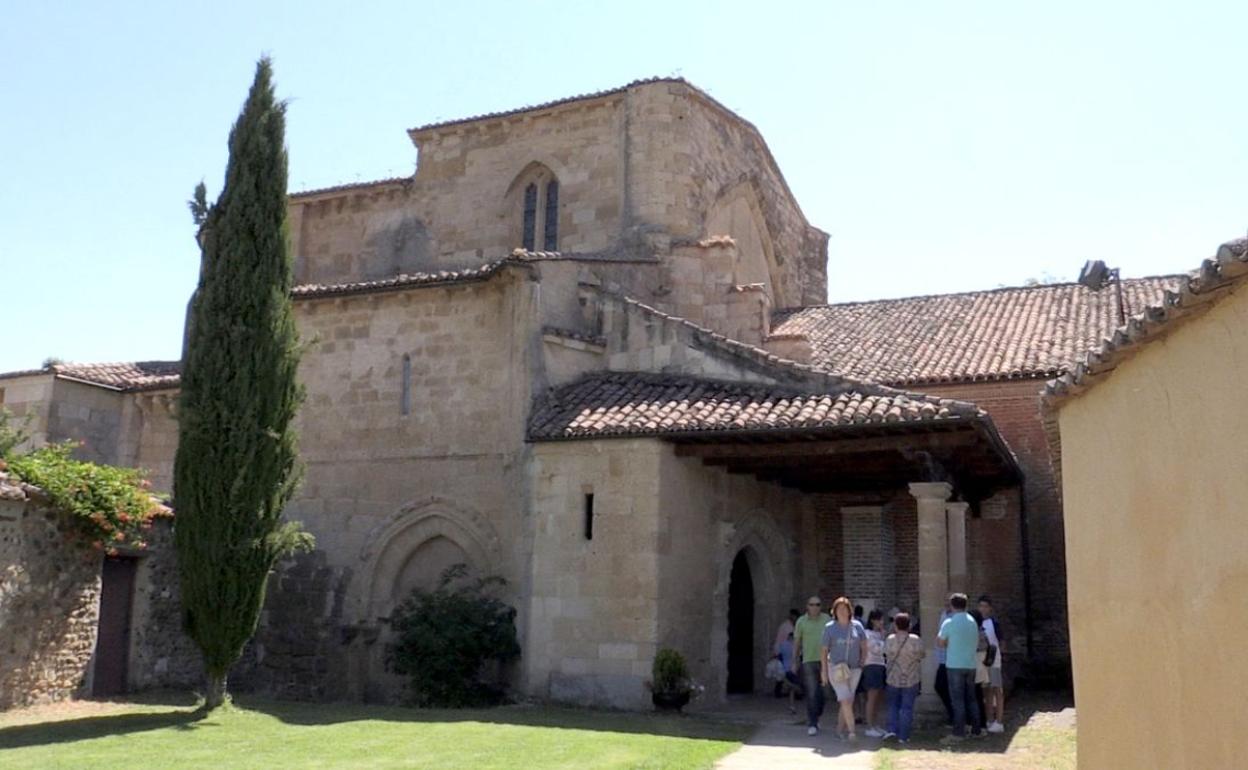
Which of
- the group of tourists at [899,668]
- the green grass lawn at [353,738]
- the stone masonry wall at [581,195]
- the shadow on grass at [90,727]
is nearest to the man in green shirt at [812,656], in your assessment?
the group of tourists at [899,668]

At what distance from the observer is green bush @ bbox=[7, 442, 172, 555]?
1373 centimetres

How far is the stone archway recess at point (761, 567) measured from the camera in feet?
55.5

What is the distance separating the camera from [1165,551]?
22.1 feet

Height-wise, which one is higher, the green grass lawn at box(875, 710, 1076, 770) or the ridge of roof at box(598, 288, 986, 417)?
the ridge of roof at box(598, 288, 986, 417)

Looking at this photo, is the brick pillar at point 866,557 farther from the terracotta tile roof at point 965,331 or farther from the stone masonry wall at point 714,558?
the terracotta tile roof at point 965,331

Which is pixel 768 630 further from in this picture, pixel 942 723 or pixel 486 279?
pixel 486 279

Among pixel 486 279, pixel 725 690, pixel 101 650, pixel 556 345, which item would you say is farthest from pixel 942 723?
pixel 101 650

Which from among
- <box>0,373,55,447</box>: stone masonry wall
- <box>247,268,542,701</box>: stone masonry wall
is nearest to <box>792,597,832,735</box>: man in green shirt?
<box>247,268,542,701</box>: stone masonry wall

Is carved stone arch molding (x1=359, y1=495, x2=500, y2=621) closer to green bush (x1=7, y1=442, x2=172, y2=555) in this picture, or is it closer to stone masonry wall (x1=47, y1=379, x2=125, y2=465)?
green bush (x1=7, y1=442, x2=172, y2=555)

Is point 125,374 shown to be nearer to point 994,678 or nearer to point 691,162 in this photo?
point 691,162

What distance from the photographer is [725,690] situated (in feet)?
54.5

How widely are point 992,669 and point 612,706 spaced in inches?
188

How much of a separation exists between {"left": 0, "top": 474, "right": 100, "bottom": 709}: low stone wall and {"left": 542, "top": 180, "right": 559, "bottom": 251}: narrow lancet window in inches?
397

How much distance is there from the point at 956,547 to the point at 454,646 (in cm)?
683
